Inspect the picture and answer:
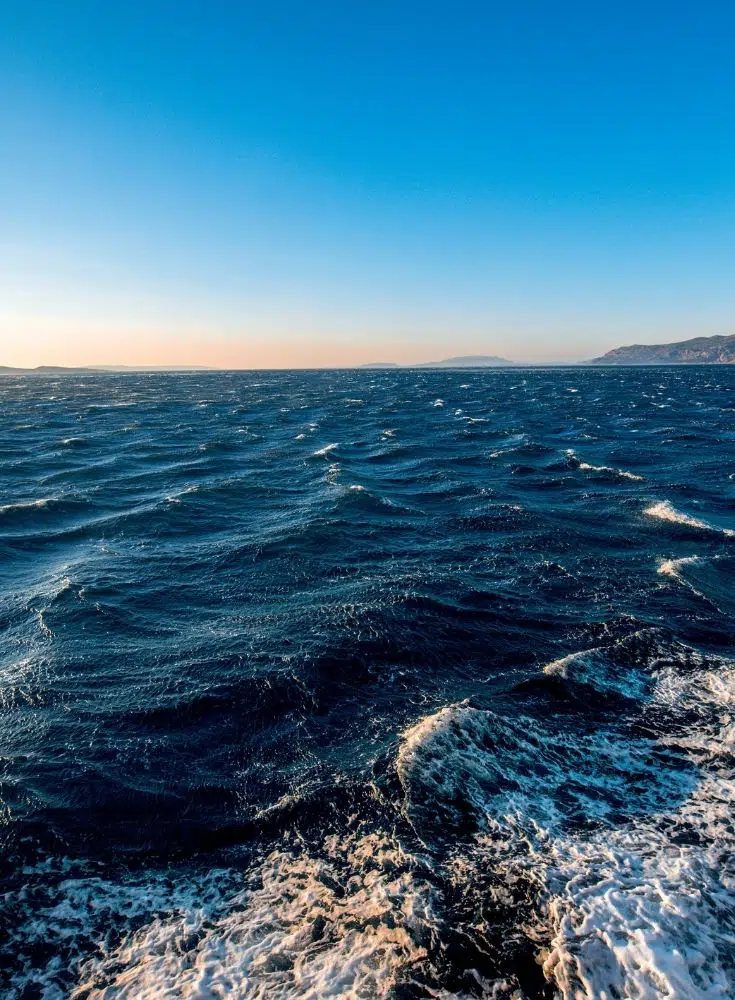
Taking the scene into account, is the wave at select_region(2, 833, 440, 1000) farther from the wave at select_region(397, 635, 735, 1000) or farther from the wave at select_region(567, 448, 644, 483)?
the wave at select_region(567, 448, 644, 483)

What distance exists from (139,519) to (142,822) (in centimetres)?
1793

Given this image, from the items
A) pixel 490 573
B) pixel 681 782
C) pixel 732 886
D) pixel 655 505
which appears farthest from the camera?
pixel 655 505

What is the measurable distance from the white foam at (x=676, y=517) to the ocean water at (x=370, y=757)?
0.66 ft

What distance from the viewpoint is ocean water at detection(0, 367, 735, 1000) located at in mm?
6078

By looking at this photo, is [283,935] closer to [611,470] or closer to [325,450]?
[611,470]

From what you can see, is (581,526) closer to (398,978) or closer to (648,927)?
(648,927)

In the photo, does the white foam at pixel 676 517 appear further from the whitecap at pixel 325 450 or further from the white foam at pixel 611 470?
the whitecap at pixel 325 450

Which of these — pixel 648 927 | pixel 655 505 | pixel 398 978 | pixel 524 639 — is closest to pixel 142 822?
pixel 398 978

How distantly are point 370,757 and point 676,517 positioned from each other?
18.6 metres

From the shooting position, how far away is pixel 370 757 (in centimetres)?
916

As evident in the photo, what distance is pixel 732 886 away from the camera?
264 inches

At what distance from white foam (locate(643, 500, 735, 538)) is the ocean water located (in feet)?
0.66

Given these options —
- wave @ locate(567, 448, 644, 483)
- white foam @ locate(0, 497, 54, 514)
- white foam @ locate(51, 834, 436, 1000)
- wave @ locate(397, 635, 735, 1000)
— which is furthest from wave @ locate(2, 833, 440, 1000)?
wave @ locate(567, 448, 644, 483)

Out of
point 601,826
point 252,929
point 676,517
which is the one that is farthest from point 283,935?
point 676,517
